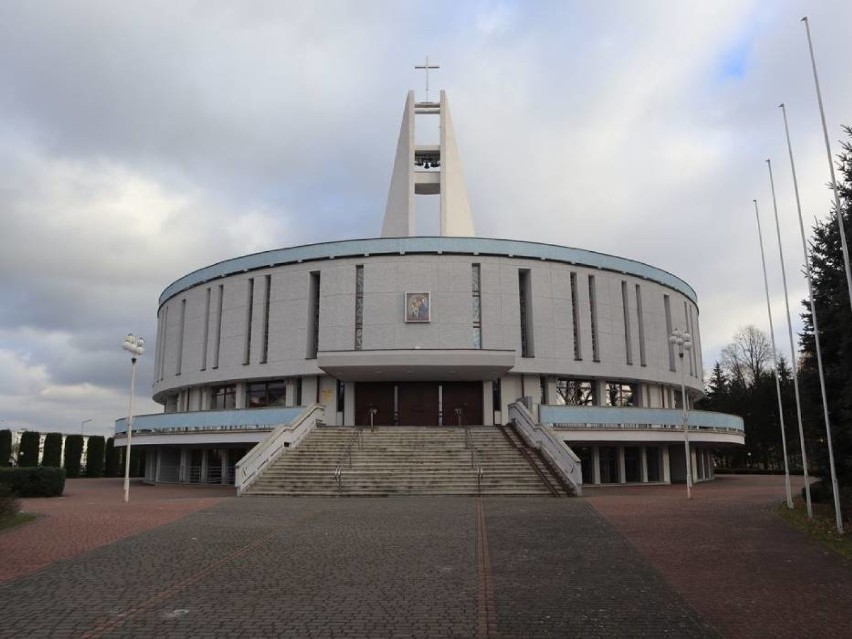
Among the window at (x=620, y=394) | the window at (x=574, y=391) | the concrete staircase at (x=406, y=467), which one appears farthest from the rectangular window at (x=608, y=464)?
the concrete staircase at (x=406, y=467)

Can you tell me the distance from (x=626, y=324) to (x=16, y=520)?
97.9 ft

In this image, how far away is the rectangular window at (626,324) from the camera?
35750 mm

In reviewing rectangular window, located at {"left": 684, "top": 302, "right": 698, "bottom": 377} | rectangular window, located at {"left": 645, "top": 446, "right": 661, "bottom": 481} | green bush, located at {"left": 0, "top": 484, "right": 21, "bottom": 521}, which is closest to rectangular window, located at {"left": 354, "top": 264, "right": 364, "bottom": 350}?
rectangular window, located at {"left": 645, "top": 446, "right": 661, "bottom": 481}

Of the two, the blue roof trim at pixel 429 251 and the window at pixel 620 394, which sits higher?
the blue roof trim at pixel 429 251

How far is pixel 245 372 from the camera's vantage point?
34.8m

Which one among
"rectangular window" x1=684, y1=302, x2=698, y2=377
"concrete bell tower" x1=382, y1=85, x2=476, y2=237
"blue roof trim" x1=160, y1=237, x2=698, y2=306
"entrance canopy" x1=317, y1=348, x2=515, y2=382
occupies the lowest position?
"entrance canopy" x1=317, y1=348, x2=515, y2=382

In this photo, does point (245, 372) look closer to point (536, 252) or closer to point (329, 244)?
point (329, 244)

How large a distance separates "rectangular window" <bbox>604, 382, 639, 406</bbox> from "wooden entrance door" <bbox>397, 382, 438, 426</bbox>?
31.7 ft

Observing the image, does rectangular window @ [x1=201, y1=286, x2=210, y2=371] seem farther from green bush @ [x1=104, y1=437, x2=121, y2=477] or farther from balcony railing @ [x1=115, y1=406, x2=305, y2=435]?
green bush @ [x1=104, y1=437, x2=121, y2=477]

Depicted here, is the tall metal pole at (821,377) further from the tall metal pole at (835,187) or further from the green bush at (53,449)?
the green bush at (53,449)

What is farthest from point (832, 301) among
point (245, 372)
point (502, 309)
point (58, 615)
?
point (245, 372)

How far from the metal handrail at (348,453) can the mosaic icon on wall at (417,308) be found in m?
6.96

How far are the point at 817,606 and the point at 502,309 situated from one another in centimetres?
2599

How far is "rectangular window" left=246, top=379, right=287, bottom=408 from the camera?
34.9 meters
